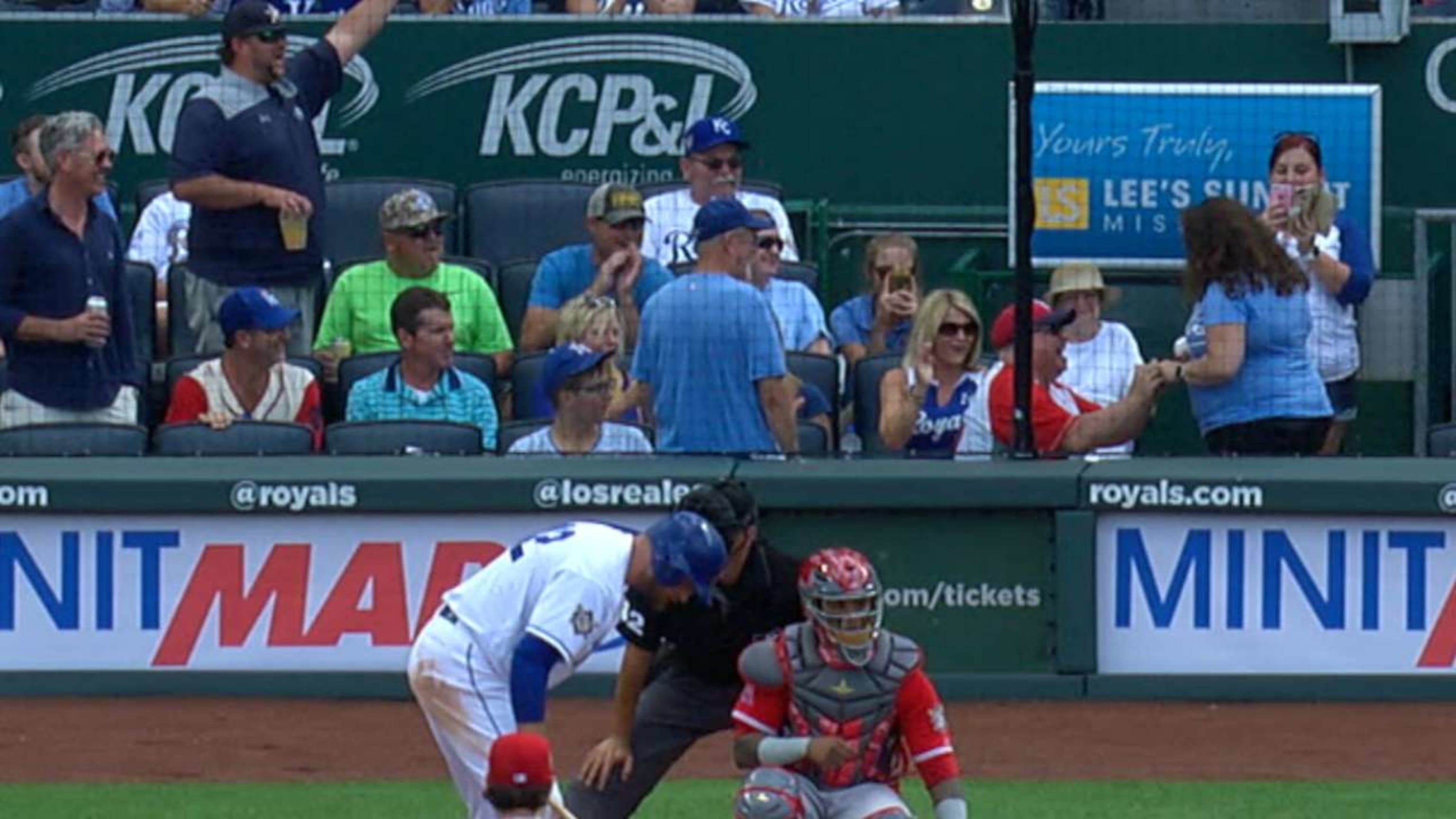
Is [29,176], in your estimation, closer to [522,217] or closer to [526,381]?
[526,381]

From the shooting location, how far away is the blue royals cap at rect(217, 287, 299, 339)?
1091 cm

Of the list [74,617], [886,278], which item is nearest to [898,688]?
[74,617]

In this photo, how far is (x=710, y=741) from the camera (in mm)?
10164

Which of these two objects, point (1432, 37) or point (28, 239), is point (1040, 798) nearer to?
point (28, 239)

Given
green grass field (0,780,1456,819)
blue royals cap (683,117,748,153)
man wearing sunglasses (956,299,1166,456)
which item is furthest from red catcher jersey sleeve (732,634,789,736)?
blue royals cap (683,117,748,153)

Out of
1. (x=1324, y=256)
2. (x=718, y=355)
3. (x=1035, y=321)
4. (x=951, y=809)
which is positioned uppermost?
(x=1324, y=256)

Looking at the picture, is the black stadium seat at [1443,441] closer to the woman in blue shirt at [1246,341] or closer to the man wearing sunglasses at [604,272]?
the woman in blue shirt at [1246,341]

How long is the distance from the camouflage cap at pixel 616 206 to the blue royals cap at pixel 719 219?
1.41 m

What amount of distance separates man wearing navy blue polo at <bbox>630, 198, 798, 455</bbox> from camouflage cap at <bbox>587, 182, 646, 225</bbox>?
113cm

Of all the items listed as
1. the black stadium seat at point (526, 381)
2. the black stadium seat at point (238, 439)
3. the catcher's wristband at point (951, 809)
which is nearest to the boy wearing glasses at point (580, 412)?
the black stadium seat at point (526, 381)

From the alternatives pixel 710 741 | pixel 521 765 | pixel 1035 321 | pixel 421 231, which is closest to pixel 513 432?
pixel 421 231

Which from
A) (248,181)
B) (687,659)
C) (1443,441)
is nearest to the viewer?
(687,659)

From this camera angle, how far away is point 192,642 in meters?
10.4

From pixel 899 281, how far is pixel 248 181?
2.60 meters
